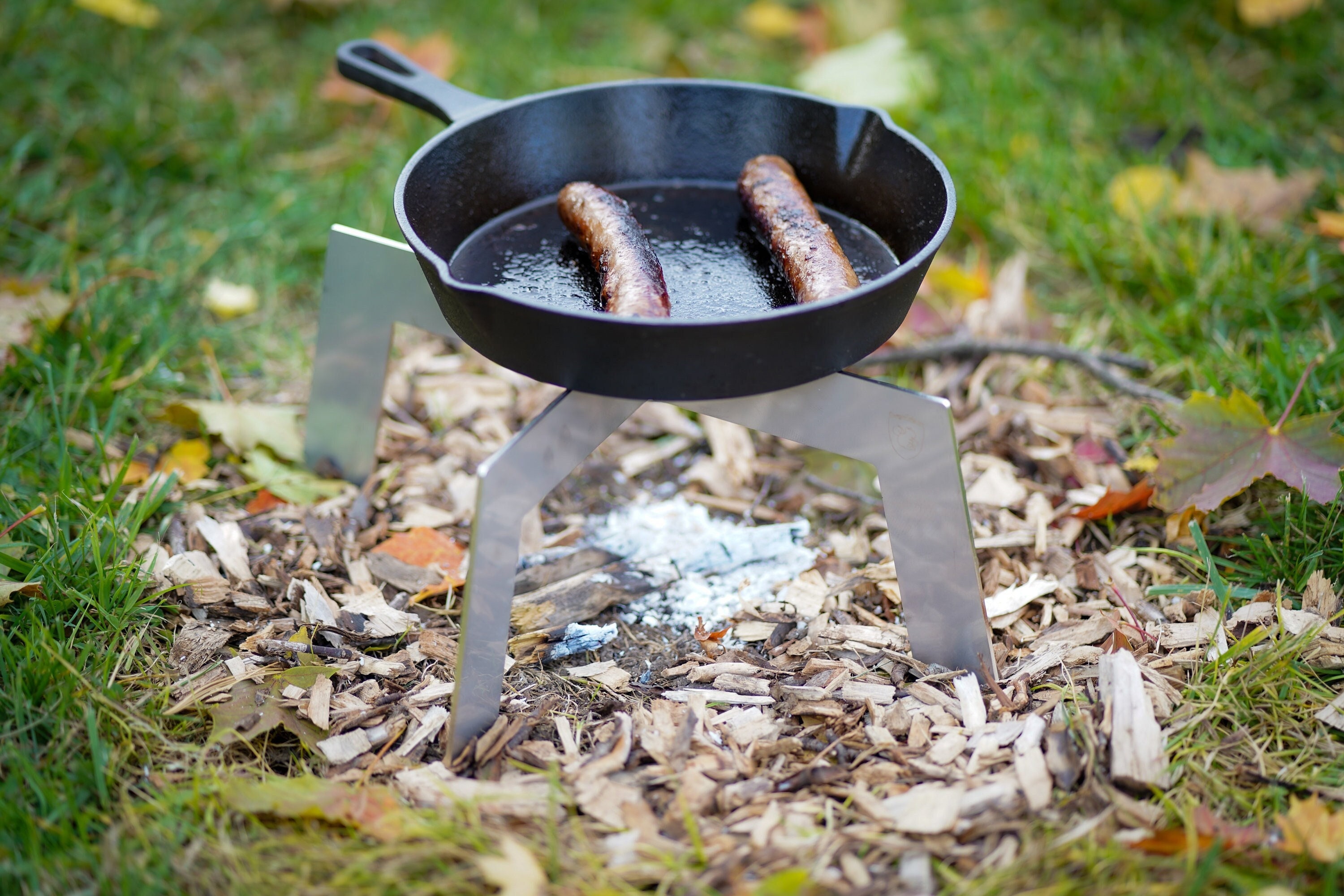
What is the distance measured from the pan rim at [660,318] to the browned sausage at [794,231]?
3.0 inches

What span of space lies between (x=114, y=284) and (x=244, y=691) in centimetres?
188

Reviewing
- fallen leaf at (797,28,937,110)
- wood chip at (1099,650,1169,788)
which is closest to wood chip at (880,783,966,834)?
wood chip at (1099,650,1169,788)

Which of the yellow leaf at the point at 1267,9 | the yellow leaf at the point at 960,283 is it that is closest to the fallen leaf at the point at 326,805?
the yellow leaf at the point at 960,283

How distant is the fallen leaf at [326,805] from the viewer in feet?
6.01

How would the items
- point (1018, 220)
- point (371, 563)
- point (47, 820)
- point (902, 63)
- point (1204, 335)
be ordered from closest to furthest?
point (47, 820)
point (371, 563)
point (1204, 335)
point (1018, 220)
point (902, 63)

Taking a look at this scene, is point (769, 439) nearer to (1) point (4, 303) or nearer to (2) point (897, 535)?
(2) point (897, 535)

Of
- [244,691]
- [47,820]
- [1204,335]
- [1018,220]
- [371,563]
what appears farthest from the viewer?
[1018,220]

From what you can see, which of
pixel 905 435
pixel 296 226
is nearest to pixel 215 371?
pixel 296 226

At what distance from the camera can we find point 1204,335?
321 cm

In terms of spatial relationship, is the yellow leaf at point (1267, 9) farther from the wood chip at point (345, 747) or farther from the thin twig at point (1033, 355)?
the wood chip at point (345, 747)

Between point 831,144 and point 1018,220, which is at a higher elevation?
point 831,144

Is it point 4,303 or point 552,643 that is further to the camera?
point 4,303

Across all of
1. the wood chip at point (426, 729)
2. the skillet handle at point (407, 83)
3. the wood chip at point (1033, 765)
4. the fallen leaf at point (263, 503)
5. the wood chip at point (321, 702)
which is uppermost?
the skillet handle at point (407, 83)

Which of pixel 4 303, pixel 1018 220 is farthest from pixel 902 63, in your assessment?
pixel 4 303
